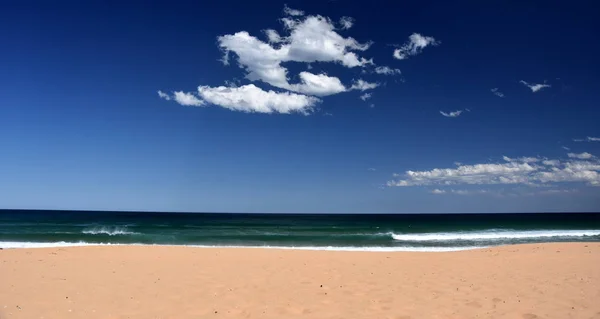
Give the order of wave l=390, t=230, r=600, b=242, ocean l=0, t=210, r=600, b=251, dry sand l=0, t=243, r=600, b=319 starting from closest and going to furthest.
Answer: dry sand l=0, t=243, r=600, b=319
ocean l=0, t=210, r=600, b=251
wave l=390, t=230, r=600, b=242

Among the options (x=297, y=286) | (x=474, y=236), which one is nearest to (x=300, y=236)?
(x=474, y=236)

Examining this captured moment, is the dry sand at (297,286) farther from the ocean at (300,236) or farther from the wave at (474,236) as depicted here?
the wave at (474,236)

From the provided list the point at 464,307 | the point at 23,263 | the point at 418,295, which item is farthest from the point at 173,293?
the point at 23,263

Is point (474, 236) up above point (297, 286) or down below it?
below

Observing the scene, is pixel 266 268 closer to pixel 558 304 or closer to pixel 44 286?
pixel 44 286

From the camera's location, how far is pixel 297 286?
28.8ft

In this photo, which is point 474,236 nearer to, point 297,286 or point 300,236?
point 300,236

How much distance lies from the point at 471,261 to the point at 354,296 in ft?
21.0

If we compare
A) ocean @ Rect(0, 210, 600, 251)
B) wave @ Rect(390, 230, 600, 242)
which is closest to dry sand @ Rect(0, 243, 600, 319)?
ocean @ Rect(0, 210, 600, 251)

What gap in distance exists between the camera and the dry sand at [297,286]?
6.80 meters

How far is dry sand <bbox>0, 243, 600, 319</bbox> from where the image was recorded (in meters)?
6.80

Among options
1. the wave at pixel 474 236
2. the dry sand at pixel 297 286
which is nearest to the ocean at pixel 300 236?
the wave at pixel 474 236

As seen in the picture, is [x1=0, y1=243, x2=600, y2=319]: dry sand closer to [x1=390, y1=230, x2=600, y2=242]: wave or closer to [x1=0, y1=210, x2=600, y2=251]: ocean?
[x1=0, y1=210, x2=600, y2=251]: ocean

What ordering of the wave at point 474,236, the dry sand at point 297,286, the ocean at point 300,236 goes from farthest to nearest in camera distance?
the wave at point 474,236, the ocean at point 300,236, the dry sand at point 297,286
